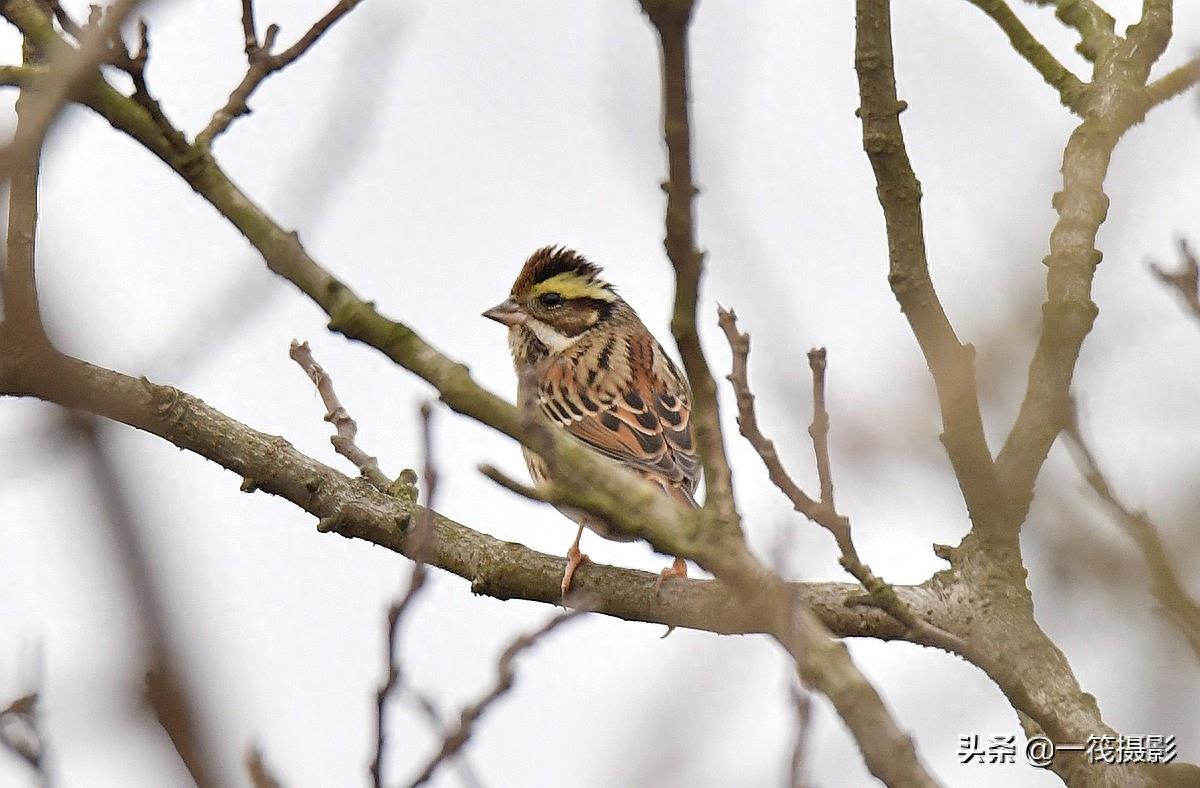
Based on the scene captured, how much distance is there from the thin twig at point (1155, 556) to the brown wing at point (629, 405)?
3894mm

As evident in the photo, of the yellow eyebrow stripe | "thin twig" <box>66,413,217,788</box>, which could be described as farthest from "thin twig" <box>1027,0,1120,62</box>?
"thin twig" <box>66,413,217,788</box>

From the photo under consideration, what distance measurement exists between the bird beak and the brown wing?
→ 51cm

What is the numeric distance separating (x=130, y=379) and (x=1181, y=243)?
4.11 meters

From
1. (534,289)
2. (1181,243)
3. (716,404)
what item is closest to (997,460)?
(1181,243)

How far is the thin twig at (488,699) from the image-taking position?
3.23 metres

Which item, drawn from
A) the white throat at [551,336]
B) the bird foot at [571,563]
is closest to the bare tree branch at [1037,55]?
the bird foot at [571,563]

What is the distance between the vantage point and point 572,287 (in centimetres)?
1084

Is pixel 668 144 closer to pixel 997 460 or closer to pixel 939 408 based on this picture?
pixel 939 408

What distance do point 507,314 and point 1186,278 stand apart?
237 inches

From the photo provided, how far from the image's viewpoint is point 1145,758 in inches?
190

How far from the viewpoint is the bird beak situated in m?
10.6

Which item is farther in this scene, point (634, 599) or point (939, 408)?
point (634, 599)

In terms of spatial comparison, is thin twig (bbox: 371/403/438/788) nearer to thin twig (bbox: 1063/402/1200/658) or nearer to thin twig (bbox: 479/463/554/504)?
thin twig (bbox: 479/463/554/504)

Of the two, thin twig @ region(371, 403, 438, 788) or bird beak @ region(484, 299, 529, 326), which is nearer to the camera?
thin twig @ region(371, 403, 438, 788)
